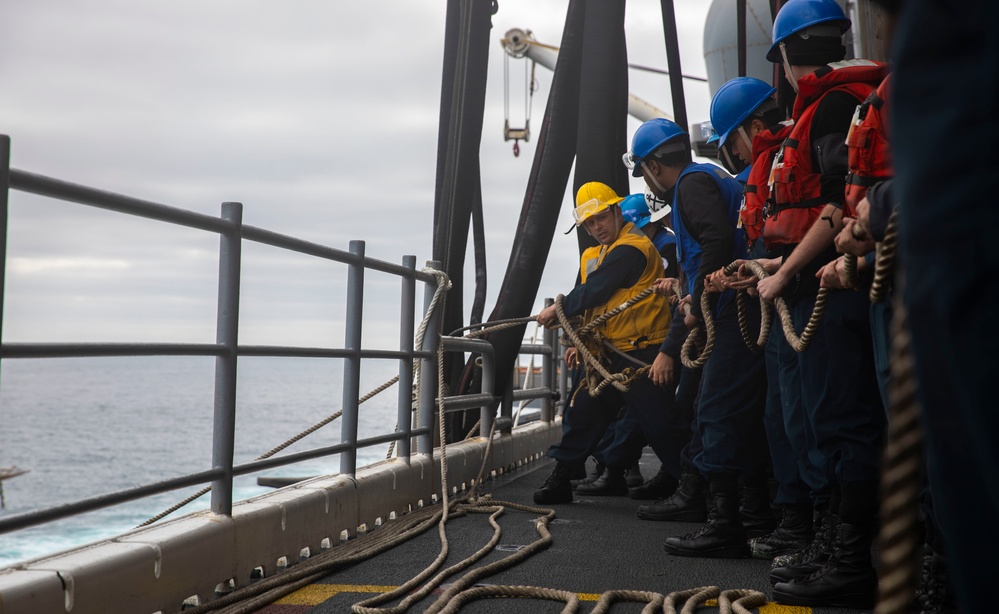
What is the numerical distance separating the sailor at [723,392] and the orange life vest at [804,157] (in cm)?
72

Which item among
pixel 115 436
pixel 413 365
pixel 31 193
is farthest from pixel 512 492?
pixel 115 436

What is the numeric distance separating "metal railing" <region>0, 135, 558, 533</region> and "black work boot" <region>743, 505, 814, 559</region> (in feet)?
5.16

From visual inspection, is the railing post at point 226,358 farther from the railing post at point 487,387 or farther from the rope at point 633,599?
the railing post at point 487,387

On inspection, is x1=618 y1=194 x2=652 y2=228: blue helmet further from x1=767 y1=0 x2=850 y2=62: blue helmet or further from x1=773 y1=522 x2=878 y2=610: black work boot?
x1=773 y1=522 x2=878 y2=610: black work boot

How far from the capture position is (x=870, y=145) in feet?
7.29

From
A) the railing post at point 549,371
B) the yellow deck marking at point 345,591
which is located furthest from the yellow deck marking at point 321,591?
the railing post at point 549,371

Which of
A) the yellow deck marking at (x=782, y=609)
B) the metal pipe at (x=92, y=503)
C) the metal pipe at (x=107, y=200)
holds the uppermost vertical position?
the metal pipe at (x=107, y=200)

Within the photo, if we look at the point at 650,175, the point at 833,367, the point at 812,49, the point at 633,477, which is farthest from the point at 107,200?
the point at 633,477

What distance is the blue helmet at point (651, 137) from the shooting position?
13.9 ft

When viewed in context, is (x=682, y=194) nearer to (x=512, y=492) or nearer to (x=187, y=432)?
(x=512, y=492)

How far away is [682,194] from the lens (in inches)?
145

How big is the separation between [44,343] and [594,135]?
510cm

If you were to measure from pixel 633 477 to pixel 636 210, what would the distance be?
1.69m

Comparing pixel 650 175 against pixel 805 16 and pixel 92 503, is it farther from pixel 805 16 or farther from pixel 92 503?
pixel 92 503
